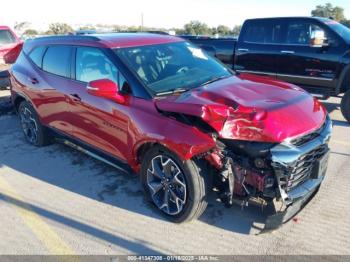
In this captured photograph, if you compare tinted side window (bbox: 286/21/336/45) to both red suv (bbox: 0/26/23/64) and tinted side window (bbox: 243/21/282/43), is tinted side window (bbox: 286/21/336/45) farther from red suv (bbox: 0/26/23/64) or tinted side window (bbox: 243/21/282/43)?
red suv (bbox: 0/26/23/64)

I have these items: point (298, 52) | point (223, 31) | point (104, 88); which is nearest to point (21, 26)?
point (223, 31)

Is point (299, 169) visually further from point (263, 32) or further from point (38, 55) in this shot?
point (263, 32)

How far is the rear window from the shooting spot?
11828 mm

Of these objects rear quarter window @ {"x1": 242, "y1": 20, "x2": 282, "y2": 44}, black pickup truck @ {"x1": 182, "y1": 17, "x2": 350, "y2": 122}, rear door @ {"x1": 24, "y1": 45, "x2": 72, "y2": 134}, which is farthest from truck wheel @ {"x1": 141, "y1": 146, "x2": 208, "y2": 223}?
rear quarter window @ {"x1": 242, "y1": 20, "x2": 282, "y2": 44}

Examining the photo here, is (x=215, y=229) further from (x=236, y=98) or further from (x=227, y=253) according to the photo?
(x=236, y=98)

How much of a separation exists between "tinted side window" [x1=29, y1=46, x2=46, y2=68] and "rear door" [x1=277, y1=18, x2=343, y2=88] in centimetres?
483

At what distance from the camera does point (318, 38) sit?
23.5 ft

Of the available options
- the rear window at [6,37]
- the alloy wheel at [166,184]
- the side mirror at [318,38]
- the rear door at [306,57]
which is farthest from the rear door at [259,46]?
the rear window at [6,37]

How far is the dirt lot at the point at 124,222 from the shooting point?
334cm

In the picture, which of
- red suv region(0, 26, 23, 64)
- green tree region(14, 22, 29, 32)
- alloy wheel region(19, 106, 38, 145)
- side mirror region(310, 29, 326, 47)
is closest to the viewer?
alloy wheel region(19, 106, 38, 145)

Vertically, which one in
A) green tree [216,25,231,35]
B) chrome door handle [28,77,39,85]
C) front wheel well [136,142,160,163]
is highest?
chrome door handle [28,77,39,85]

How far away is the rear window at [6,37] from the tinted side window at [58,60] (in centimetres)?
769

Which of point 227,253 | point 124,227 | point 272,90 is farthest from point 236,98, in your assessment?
point 124,227

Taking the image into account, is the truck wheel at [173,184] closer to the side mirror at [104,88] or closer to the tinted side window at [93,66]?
the side mirror at [104,88]
